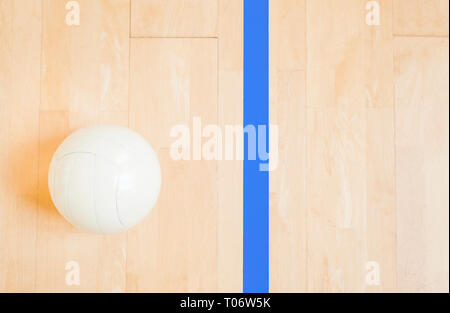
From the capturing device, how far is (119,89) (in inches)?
64.3

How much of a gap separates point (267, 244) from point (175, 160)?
588 mm

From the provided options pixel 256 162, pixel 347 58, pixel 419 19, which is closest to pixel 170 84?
pixel 256 162

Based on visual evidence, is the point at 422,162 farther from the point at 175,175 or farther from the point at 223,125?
the point at 175,175

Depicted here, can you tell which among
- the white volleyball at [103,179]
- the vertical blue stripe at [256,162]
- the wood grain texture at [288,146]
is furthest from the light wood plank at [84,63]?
the wood grain texture at [288,146]

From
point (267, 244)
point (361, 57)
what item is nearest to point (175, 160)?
point (267, 244)

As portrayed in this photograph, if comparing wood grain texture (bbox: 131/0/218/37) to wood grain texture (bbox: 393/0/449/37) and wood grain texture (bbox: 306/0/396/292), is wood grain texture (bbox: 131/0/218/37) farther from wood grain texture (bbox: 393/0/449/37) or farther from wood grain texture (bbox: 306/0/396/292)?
wood grain texture (bbox: 393/0/449/37)

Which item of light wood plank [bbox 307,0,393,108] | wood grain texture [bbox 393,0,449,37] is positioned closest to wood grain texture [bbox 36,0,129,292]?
light wood plank [bbox 307,0,393,108]

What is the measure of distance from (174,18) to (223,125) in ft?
1.85

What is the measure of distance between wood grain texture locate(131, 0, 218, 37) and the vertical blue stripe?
0.18 m

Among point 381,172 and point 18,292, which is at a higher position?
point 381,172

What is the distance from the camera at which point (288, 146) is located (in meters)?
1.65

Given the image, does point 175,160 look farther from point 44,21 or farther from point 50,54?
point 44,21

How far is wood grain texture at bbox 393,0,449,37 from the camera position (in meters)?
1.68

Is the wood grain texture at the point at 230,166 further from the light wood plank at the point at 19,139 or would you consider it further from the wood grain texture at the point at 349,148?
the light wood plank at the point at 19,139
